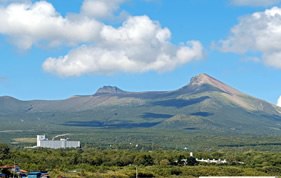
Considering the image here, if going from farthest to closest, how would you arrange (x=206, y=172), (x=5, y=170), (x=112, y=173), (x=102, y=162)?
(x=102, y=162), (x=206, y=172), (x=112, y=173), (x=5, y=170)

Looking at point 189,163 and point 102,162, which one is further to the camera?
point 189,163

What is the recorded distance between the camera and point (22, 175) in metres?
79.4

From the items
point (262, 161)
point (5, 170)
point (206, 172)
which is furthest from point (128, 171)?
point (262, 161)

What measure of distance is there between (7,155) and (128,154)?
29726mm

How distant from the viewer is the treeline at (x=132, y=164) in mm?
94312

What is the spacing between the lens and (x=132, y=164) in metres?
119

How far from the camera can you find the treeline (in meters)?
94.3

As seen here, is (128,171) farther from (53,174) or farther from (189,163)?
(189,163)

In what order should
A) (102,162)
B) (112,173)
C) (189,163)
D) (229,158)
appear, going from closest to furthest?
1. (112,173)
2. (102,162)
3. (189,163)
4. (229,158)

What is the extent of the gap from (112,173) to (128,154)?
35.4 m

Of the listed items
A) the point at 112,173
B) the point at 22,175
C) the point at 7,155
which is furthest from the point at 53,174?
the point at 7,155

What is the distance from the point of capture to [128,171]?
96250 millimetres

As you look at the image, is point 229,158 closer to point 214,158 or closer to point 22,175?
point 214,158

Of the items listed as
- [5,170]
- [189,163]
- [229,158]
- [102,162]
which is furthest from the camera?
[229,158]
